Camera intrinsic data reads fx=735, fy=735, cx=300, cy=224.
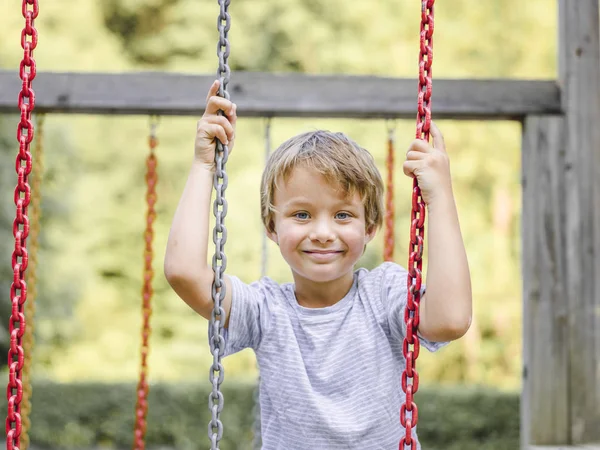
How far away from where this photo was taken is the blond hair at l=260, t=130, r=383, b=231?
1.77m

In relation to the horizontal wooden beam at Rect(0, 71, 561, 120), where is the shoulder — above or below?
below

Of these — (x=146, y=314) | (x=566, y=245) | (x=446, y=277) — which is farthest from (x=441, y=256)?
(x=146, y=314)

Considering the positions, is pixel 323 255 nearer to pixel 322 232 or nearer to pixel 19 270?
pixel 322 232

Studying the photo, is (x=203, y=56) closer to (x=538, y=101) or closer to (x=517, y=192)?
(x=517, y=192)

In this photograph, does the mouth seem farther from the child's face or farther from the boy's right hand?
the boy's right hand

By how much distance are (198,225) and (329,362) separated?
0.50 meters

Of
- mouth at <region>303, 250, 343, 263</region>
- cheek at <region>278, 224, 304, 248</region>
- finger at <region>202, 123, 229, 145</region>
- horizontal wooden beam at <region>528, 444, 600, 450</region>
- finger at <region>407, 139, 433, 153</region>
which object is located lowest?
horizontal wooden beam at <region>528, 444, 600, 450</region>

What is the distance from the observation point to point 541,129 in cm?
341

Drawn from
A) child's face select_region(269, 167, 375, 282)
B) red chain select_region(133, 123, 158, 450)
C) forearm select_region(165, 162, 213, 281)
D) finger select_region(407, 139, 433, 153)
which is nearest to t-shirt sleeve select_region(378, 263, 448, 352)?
child's face select_region(269, 167, 375, 282)

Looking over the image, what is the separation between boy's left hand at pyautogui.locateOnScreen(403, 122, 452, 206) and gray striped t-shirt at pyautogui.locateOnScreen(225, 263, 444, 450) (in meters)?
0.32

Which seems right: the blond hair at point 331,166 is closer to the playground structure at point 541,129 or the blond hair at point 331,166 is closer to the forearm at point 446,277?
the forearm at point 446,277

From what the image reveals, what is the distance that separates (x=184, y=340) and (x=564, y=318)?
25.7 ft

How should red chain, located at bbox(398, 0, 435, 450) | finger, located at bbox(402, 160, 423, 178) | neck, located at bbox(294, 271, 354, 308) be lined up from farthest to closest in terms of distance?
neck, located at bbox(294, 271, 354, 308), finger, located at bbox(402, 160, 423, 178), red chain, located at bbox(398, 0, 435, 450)

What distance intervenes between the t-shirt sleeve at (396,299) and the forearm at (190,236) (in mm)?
485
